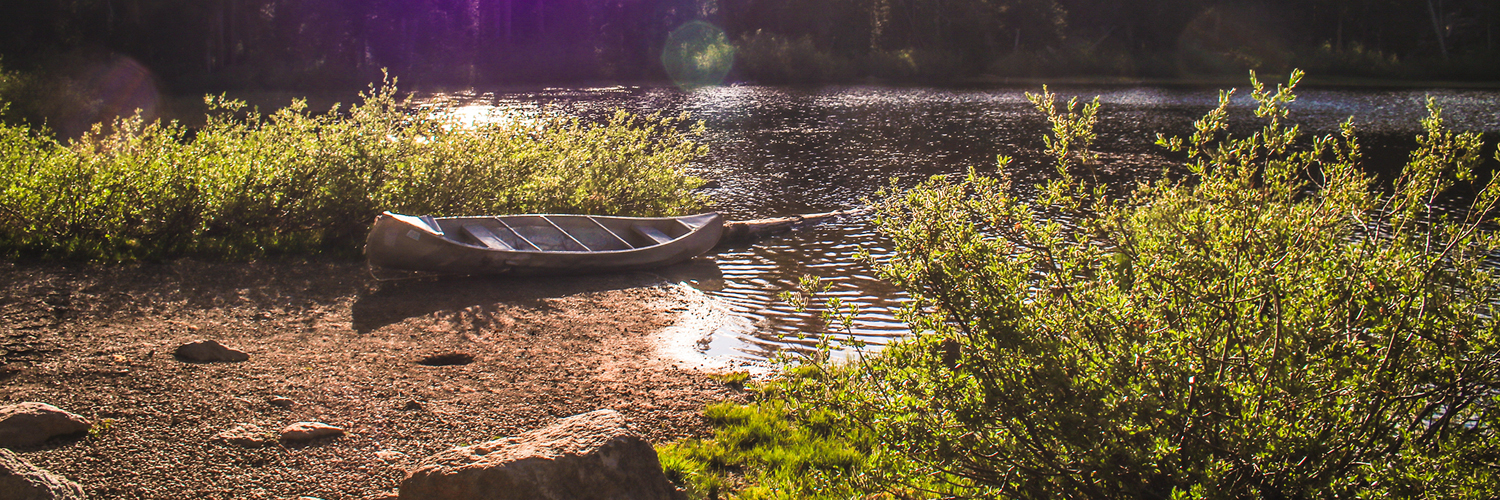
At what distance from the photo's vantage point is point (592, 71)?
5506 centimetres

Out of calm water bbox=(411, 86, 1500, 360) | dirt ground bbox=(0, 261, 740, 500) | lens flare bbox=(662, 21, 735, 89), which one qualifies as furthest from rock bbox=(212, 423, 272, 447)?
lens flare bbox=(662, 21, 735, 89)

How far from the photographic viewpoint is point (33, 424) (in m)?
4.81

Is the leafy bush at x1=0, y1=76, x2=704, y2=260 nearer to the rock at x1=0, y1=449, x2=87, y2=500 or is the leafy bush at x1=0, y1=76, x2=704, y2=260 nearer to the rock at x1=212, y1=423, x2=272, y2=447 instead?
the rock at x1=212, y1=423, x2=272, y2=447

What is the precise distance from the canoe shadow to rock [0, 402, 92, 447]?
2.96 meters

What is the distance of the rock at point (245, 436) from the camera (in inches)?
200

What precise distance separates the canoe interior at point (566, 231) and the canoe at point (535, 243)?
11 millimetres

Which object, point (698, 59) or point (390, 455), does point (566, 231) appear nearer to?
point (390, 455)

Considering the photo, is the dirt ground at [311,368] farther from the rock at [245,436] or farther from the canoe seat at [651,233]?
the canoe seat at [651,233]

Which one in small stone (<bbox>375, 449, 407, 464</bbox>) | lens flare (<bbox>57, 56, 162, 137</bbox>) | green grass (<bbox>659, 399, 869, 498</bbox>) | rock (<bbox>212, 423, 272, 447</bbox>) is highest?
lens flare (<bbox>57, 56, 162, 137</bbox>)

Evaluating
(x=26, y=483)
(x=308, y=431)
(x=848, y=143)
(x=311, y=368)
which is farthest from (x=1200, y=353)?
(x=848, y=143)

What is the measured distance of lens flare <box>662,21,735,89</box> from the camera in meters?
53.8

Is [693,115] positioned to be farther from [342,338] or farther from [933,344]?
[933,344]

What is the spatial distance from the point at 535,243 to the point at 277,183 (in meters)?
3.23

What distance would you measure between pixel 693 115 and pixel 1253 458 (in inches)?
1249
